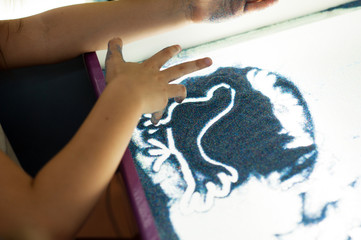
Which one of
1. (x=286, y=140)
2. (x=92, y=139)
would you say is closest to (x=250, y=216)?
(x=286, y=140)

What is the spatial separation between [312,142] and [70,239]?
414 millimetres

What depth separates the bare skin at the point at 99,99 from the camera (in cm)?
48

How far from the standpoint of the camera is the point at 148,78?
58 centimetres

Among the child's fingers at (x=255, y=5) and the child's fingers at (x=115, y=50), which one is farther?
the child's fingers at (x=255, y=5)

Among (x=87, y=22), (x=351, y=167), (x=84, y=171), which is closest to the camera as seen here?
(x=84, y=171)

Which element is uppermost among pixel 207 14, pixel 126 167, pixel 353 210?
pixel 207 14

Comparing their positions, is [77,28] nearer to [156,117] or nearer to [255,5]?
[156,117]

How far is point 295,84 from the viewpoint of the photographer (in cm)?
68

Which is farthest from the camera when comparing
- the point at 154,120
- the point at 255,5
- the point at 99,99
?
the point at 255,5

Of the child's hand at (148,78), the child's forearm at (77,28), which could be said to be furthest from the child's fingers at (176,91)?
the child's forearm at (77,28)

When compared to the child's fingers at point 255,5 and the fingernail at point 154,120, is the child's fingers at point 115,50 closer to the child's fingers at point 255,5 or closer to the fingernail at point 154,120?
the fingernail at point 154,120

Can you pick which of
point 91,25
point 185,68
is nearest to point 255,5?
point 185,68

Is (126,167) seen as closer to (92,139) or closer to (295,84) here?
(92,139)

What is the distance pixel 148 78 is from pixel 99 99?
0.09 metres
